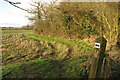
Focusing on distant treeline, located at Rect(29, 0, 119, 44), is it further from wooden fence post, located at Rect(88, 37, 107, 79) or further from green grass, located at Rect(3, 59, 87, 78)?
wooden fence post, located at Rect(88, 37, 107, 79)

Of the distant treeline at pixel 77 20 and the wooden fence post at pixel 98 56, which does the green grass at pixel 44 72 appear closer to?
the wooden fence post at pixel 98 56

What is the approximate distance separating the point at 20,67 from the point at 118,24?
725 centimetres

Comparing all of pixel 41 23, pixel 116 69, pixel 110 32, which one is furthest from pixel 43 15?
pixel 116 69

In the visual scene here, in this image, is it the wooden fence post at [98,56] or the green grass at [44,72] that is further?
the green grass at [44,72]

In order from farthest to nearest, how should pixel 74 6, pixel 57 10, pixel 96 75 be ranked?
Result: pixel 57 10, pixel 74 6, pixel 96 75

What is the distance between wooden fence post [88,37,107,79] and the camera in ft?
7.41

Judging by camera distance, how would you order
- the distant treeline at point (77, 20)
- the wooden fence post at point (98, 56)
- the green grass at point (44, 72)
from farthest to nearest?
1. the distant treeline at point (77, 20)
2. the green grass at point (44, 72)
3. the wooden fence post at point (98, 56)

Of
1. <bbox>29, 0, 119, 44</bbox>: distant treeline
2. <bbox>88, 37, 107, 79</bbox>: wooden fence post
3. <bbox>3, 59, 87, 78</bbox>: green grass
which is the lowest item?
<bbox>3, 59, 87, 78</bbox>: green grass

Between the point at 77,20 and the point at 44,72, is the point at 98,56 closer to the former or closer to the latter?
the point at 44,72

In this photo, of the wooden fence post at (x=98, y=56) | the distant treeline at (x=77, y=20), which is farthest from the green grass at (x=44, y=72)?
the distant treeline at (x=77, y=20)

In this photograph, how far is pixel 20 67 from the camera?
398 cm

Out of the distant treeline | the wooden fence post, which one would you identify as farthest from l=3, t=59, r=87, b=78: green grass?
the distant treeline

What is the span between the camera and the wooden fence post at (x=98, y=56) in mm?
2257

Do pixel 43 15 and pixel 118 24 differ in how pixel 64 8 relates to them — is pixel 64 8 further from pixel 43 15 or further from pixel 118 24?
pixel 118 24
